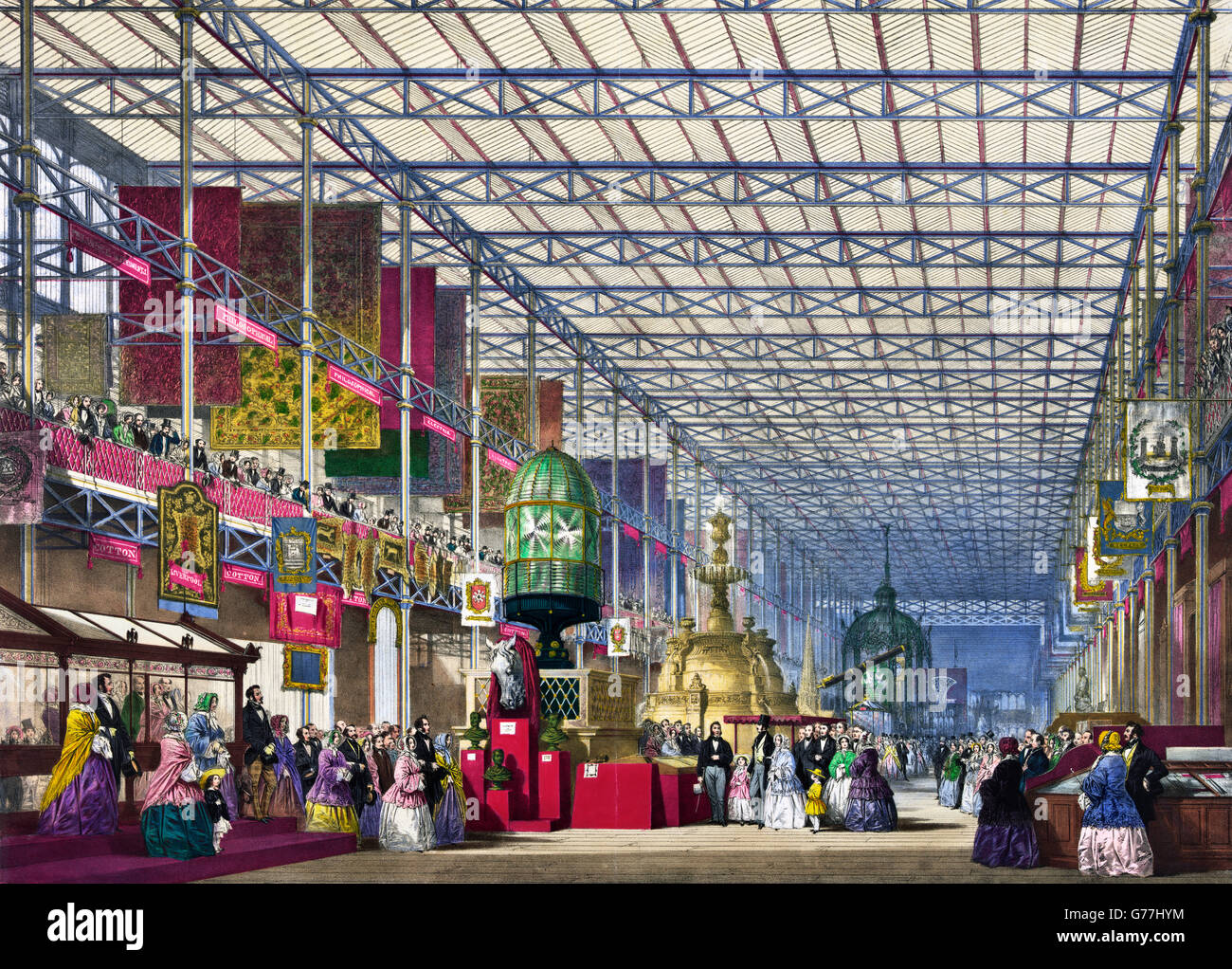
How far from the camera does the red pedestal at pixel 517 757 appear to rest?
2306 cm

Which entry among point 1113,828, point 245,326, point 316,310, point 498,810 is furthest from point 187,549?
point 1113,828

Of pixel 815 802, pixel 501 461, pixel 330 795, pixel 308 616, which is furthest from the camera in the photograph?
pixel 501 461

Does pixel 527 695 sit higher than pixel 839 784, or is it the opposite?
pixel 527 695

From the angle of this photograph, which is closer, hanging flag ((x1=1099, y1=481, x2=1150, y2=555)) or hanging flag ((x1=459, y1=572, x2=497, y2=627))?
hanging flag ((x1=1099, y1=481, x2=1150, y2=555))

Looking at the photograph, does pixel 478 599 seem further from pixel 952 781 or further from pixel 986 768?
pixel 986 768

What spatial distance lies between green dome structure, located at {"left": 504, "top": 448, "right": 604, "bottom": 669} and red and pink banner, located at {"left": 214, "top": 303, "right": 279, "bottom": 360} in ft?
19.1

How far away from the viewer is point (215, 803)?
1603 centimetres

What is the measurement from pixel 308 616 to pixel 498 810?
10.1 metres

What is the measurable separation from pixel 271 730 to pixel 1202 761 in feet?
36.3

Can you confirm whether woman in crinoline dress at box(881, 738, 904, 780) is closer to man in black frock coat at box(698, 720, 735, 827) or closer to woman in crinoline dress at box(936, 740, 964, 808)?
woman in crinoline dress at box(936, 740, 964, 808)

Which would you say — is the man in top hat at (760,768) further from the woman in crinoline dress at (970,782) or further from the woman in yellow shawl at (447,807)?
the woman in yellow shawl at (447,807)

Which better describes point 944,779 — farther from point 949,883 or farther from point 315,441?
point 949,883

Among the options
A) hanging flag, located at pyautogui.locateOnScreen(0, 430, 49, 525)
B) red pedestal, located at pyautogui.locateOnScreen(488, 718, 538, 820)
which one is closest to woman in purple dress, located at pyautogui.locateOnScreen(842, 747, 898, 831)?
red pedestal, located at pyautogui.locateOnScreen(488, 718, 538, 820)

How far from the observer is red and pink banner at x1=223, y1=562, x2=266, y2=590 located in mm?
28484
